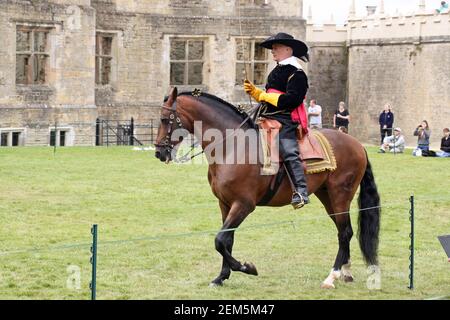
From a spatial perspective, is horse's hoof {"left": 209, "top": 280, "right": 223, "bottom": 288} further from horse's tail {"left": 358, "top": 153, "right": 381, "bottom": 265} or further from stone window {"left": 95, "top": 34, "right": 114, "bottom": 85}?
stone window {"left": 95, "top": 34, "right": 114, "bottom": 85}

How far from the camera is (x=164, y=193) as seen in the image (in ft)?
64.6

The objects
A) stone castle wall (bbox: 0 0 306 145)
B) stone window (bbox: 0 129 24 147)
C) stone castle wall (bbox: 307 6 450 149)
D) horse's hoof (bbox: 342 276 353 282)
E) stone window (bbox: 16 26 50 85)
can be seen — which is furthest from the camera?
stone castle wall (bbox: 307 6 450 149)

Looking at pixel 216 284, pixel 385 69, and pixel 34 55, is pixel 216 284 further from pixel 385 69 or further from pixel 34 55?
pixel 385 69

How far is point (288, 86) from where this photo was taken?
11664 millimetres

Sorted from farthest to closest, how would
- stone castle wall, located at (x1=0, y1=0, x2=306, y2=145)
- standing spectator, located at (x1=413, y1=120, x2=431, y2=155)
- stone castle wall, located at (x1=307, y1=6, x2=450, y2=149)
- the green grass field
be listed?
stone castle wall, located at (x1=307, y1=6, x2=450, y2=149)
stone castle wall, located at (x1=0, y1=0, x2=306, y2=145)
standing spectator, located at (x1=413, y1=120, x2=431, y2=155)
the green grass field

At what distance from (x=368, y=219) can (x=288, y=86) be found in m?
1.75

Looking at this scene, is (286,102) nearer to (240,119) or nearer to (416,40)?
(240,119)

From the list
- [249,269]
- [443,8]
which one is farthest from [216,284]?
[443,8]

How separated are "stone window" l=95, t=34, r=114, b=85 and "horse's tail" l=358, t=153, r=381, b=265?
877 inches

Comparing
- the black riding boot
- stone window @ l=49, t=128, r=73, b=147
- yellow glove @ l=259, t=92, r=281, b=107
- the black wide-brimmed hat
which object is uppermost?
the black wide-brimmed hat

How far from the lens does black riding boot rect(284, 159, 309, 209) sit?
37.6 ft

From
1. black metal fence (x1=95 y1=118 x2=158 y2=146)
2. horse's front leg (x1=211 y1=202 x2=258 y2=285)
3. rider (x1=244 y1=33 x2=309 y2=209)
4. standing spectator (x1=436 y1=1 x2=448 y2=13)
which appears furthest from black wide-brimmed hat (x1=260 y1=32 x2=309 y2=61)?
standing spectator (x1=436 y1=1 x2=448 y2=13)
